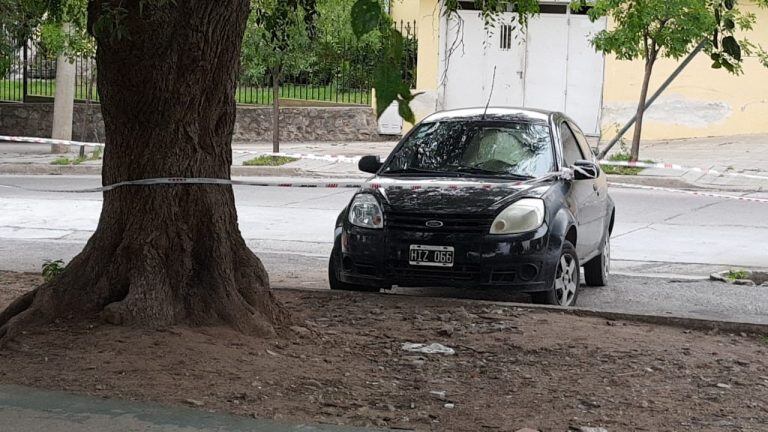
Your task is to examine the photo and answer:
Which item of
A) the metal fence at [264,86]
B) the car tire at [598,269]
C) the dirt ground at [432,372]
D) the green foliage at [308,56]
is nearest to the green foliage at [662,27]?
the green foliage at [308,56]

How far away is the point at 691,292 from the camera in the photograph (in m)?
10.4

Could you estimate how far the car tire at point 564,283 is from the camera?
880 centimetres

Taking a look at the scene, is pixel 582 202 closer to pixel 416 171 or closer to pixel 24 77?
pixel 416 171

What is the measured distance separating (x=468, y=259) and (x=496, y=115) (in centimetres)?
188

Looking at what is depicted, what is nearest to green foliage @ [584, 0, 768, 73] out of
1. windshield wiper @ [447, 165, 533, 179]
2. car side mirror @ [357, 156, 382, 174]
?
car side mirror @ [357, 156, 382, 174]

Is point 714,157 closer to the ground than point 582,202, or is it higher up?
higher up

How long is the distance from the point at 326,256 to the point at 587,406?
6677 millimetres

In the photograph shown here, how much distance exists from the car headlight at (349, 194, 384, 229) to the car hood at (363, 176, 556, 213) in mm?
93

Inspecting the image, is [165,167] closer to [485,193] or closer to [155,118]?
[155,118]

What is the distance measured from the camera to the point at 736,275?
1116 centimetres

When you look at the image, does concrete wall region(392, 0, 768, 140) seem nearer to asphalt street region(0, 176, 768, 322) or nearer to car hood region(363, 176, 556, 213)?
asphalt street region(0, 176, 768, 322)

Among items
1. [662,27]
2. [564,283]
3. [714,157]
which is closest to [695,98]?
[714,157]

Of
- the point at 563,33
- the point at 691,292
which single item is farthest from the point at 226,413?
the point at 563,33

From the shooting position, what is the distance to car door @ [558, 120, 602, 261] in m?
9.59
